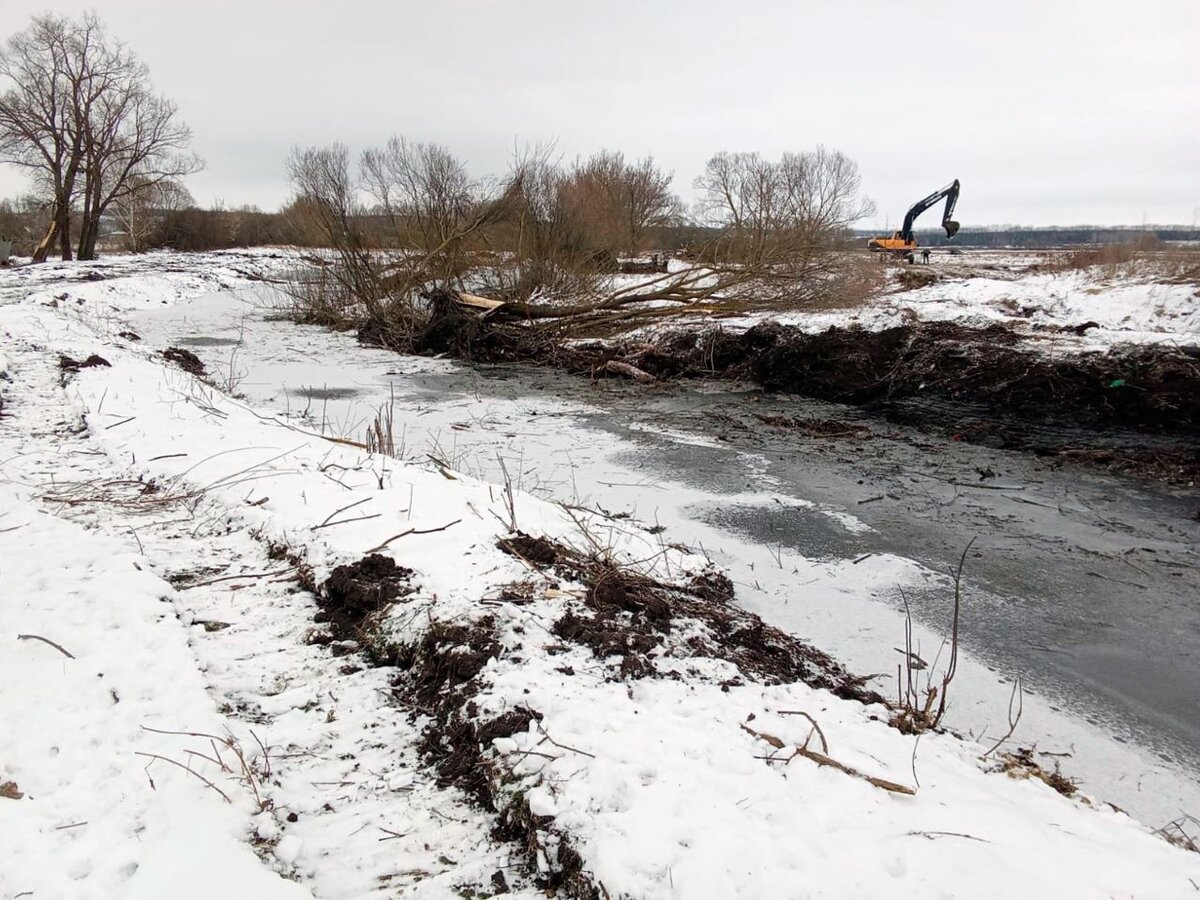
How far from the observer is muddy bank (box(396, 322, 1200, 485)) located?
26.8ft

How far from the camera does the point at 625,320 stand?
15.6 meters

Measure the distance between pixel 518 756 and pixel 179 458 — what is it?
15.5ft

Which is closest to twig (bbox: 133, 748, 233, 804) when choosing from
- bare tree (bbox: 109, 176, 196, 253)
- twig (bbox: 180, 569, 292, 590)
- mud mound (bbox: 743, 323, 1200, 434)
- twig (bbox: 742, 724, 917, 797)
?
twig (bbox: 180, 569, 292, 590)

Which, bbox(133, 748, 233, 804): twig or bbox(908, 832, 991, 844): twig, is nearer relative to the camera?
bbox(908, 832, 991, 844): twig

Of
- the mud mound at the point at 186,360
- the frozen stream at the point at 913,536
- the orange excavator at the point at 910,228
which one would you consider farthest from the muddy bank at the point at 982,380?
the orange excavator at the point at 910,228

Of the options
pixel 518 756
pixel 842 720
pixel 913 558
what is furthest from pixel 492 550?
pixel 913 558

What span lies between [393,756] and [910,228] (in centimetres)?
3482

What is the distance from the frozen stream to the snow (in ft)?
1.26

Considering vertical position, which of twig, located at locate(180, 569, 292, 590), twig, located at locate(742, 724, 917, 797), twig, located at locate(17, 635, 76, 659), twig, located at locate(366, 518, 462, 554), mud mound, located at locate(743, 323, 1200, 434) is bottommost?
twig, located at locate(742, 724, 917, 797)

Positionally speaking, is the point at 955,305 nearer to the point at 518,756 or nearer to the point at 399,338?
the point at 399,338

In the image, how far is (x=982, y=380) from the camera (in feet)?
32.6

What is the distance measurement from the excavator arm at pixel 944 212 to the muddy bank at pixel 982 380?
2021 cm

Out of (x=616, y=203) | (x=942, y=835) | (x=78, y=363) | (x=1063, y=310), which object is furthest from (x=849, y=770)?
(x=616, y=203)

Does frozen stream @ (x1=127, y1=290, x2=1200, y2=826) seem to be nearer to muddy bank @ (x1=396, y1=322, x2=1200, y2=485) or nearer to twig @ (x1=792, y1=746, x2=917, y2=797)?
muddy bank @ (x1=396, y1=322, x2=1200, y2=485)
